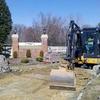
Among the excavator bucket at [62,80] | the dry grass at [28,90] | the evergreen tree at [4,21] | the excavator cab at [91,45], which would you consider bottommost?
the dry grass at [28,90]

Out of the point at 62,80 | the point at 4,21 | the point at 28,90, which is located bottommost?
the point at 28,90

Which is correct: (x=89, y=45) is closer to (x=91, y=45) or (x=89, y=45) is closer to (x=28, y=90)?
(x=91, y=45)

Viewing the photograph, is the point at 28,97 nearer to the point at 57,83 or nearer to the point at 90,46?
the point at 57,83

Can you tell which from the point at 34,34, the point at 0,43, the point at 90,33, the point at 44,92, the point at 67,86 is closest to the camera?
the point at 44,92

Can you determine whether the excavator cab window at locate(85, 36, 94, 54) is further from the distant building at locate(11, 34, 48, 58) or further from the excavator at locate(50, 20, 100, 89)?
the distant building at locate(11, 34, 48, 58)

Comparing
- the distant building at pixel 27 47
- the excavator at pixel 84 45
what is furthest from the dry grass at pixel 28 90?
the distant building at pixel 27 47

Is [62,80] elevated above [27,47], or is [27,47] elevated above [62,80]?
[27,47]

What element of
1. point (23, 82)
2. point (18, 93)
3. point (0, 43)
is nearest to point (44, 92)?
point (18, 93)

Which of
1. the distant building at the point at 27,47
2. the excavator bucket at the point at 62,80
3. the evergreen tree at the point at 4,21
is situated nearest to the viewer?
the excavator bucket at the point at 62,80

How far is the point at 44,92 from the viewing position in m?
14.2

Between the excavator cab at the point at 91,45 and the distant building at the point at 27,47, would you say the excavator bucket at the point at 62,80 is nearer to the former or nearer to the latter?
the excavator cab at the point at 91,45

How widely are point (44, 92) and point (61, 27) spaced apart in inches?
2988

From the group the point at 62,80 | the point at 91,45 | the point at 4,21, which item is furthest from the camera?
the point at 4,21

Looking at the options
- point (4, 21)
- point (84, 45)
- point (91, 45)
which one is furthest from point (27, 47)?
point (91, 45)
